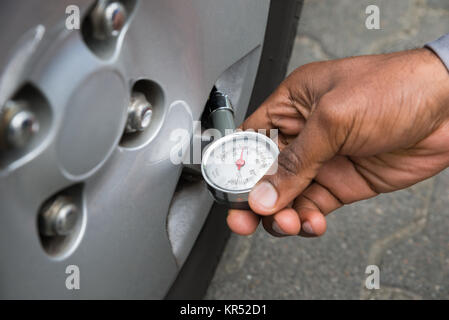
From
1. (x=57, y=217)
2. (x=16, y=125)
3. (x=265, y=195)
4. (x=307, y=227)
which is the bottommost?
(x=307, y=227)

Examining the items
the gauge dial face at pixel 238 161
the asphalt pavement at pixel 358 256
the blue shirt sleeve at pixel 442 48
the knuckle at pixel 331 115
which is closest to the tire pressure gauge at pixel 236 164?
the gauge dial face at pixel 238 161

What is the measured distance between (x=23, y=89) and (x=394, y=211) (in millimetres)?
1399

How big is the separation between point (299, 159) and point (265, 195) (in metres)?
0.10

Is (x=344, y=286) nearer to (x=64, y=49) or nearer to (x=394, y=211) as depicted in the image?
(x=394, y=211)

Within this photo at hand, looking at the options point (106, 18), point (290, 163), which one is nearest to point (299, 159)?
point (290, 163)

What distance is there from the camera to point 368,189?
131cm

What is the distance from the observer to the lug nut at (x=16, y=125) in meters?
0.58

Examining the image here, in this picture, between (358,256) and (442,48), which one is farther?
(358,256)

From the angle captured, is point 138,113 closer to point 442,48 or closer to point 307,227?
point 307,227

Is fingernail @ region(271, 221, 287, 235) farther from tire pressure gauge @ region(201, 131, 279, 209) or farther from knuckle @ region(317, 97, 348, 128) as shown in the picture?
knuckle @ region(317, 97, 348, 128)

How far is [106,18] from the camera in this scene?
67cm

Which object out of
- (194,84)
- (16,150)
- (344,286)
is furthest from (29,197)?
(344,286)

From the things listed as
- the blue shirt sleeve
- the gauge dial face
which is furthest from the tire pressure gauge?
the blue shirt sleeve

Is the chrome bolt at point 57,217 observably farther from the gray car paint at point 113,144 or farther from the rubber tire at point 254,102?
the rubber tire at point 254,102
